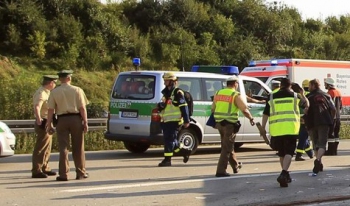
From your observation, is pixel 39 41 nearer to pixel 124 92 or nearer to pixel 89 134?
pixel 89 134

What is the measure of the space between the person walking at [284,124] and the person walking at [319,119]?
1.60 m

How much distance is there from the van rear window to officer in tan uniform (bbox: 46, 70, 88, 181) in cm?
391

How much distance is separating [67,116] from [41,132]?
712mm

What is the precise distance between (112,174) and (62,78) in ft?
6.92

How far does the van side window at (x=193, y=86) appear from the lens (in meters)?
15.8

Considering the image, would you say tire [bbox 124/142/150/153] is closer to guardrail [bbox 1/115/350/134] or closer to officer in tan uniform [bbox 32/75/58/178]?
guardrail [bbox 1/115/350/134]

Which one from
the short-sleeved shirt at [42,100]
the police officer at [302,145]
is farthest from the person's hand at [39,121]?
the police officer at [302,145]

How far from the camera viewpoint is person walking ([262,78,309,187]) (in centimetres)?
1098

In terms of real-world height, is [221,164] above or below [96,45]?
below

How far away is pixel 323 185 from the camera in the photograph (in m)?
11.3

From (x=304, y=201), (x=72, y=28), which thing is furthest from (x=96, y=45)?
(x=304, y=201)

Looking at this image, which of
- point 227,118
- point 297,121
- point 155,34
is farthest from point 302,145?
point 155,34

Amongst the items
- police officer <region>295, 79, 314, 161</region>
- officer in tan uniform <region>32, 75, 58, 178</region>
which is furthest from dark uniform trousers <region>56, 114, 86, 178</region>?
police officer <region>295, 79, 314, 161</region>

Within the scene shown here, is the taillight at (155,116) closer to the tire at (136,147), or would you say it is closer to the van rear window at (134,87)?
the van rear window at (134,87)
